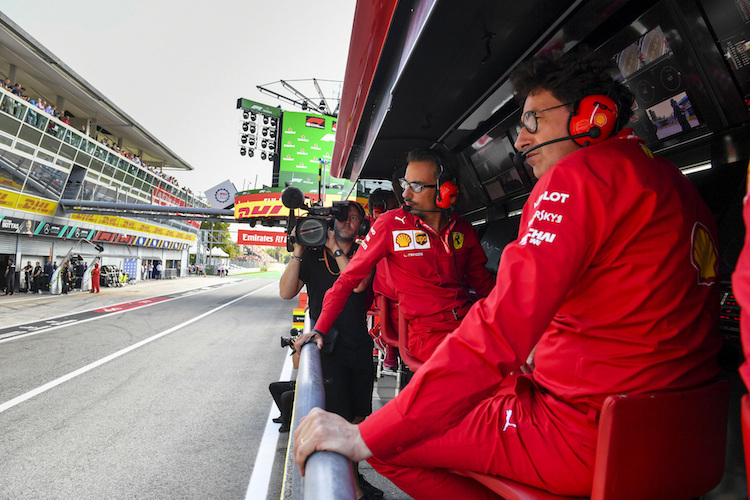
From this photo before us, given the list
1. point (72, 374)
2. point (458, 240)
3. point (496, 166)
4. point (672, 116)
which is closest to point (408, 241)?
point (458, 240)

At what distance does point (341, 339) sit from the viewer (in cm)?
262

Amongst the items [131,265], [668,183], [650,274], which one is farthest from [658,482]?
[131,265]

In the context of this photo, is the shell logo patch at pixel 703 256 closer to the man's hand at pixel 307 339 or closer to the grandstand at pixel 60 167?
the man's hand at pixel 307 339

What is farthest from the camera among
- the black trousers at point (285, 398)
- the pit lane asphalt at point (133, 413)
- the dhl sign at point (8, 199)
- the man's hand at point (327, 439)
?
the dhl sign at point (8, 199)

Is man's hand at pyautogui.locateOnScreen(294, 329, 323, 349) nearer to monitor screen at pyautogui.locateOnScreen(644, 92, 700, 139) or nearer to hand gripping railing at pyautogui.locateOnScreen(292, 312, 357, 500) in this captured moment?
hand gripping railing at pyautogui.locateOnScreen(292, 312, 357, 500)

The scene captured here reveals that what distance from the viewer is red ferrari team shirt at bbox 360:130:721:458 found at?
0.87m

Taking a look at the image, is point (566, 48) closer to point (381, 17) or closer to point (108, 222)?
point (381, 17)

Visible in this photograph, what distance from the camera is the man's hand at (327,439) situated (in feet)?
2.85

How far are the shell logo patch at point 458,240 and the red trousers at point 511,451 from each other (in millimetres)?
1287

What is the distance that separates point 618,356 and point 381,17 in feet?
5.81

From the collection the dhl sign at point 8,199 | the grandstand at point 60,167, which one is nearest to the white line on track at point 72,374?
the dhl sign at point 8,199

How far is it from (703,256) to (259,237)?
2138 cm

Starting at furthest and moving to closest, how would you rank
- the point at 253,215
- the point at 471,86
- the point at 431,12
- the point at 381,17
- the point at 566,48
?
the point at 253,215 < the point at 471,86 < the point at 566,48 < the point at 381,17 < the point at 431,12

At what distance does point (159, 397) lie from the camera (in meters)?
4.84
